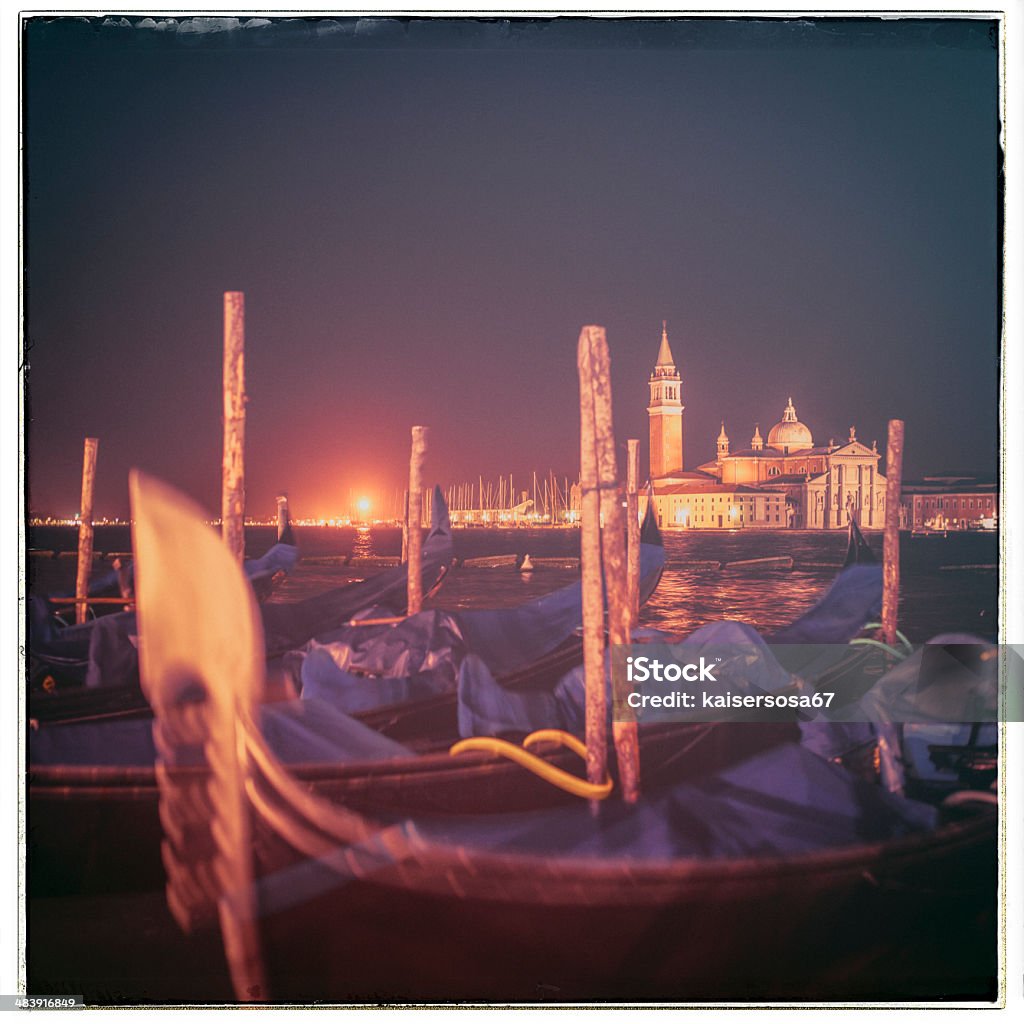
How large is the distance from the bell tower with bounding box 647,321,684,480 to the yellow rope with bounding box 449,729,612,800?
96 centimetres

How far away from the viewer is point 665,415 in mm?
2680

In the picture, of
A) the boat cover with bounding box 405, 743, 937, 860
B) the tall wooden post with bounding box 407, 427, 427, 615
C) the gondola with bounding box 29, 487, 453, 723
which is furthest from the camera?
the tall wooden post with bounding box 407, 427, 427, 615

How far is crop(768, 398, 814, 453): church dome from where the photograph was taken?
8.57ft

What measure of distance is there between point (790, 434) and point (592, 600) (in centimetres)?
92

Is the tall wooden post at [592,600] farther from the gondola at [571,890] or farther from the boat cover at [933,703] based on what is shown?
the boat cover at [933,703]

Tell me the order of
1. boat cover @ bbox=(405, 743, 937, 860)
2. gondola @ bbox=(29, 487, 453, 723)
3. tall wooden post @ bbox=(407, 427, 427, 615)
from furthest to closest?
1. tall wooden post @ bbox=(407, 427, 427, 615)
2. gondola @ bbox=(29, 487, 453, 723)
3. boat cover @ bbox=(405, 743, 937, 860)

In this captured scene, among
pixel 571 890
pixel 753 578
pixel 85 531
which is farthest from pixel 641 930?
pixel 85 531

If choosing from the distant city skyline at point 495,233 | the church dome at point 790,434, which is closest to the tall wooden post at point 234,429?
the distant city skyline at point 495,233

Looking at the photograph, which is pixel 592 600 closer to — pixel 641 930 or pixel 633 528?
pixel 633 528

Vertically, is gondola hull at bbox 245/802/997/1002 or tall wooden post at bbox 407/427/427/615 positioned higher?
tall wooden post at bbox 407/427/427/615

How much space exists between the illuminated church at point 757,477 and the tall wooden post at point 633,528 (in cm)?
7

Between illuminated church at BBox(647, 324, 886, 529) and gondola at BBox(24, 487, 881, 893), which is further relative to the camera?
illuminated church at BBox(647, 324, 886, 529)

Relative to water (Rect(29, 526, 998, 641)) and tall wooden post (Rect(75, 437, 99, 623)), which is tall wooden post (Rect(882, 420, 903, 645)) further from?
tall wooden post (Rect(75, 437, 99, 623))

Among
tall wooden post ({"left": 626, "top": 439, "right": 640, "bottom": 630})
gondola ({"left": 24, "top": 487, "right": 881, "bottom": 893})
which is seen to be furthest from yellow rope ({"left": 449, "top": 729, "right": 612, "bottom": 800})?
tall wooden post ({"left": 626, "top": 439, "right": 640, "bottom": 630})
